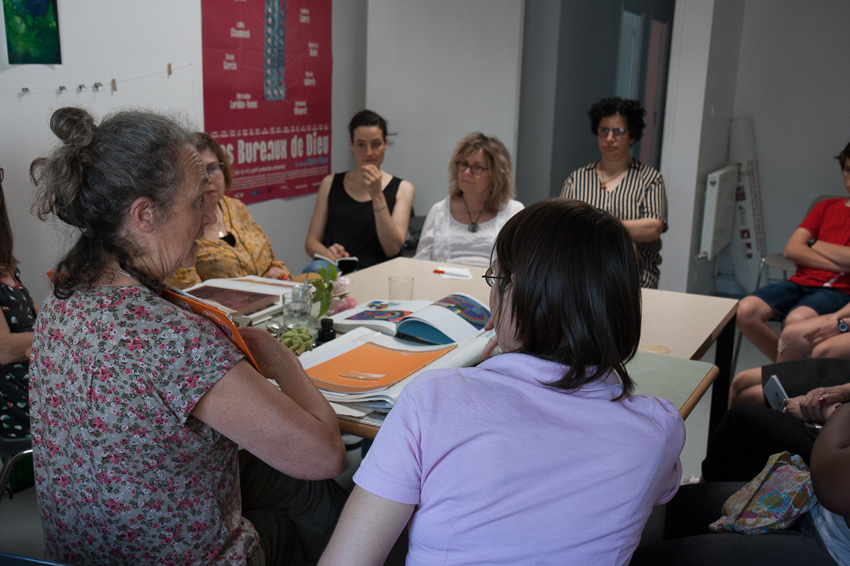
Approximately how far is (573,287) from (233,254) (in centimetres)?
207

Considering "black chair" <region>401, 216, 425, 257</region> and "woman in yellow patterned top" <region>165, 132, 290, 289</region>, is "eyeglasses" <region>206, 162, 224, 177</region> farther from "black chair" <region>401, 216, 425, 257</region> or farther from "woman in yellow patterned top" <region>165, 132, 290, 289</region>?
"black chair" <region>401, 216, 425, 257</region>

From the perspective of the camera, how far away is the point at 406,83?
4688mm

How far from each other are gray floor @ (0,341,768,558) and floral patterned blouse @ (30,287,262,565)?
986 mm

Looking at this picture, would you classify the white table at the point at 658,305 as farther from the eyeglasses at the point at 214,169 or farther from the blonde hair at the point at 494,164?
the eyeglasses at the point at 214,169

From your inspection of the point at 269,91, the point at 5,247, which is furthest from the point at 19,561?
the point at 269,91

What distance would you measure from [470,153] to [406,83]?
5.19ft

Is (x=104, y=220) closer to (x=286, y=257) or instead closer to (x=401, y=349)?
(x=401, y=349)

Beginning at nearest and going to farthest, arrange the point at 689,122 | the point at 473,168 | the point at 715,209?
the point at 473,168
the point at 689,122
the point at 715,209

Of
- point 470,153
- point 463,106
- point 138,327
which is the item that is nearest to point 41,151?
point 470,153

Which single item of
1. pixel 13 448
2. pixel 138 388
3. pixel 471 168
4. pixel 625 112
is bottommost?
pixel 13 448

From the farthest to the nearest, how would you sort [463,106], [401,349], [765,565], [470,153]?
[463,106], [470,153], [401,349], [765,565]

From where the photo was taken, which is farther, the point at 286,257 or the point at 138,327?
the point at 286,257

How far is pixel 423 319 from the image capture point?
71.1 inches

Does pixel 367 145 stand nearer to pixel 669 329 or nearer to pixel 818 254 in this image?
pixel 669 329
